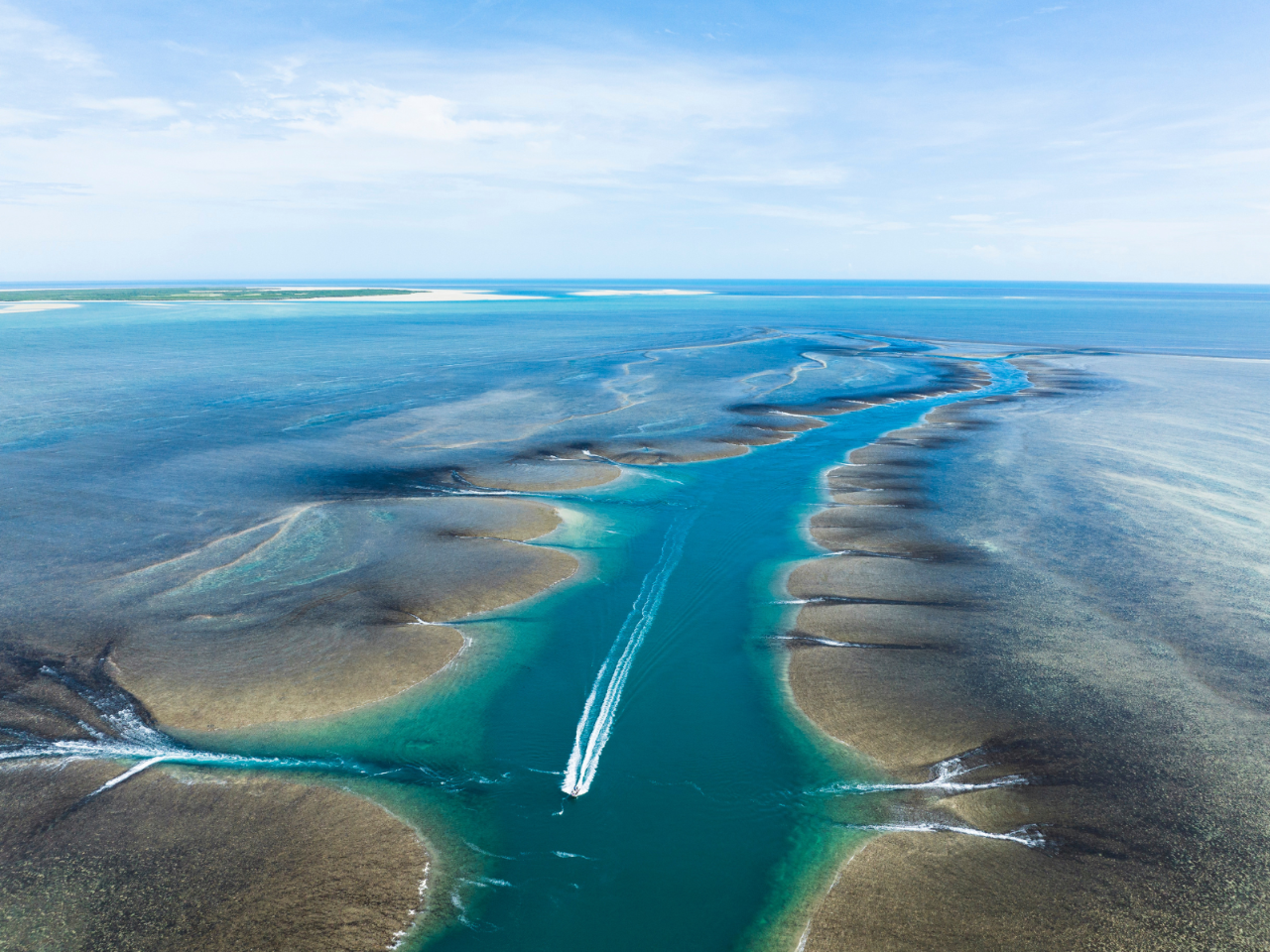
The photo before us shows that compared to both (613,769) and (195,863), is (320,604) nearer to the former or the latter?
(195,863)

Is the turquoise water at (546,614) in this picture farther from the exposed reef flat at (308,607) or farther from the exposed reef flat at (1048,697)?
the exposed reef flat at (1048,697)

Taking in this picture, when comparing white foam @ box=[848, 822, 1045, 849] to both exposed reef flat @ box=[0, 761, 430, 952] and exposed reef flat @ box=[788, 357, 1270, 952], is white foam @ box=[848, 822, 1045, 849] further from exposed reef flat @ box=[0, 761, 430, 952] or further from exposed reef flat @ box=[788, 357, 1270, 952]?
exposed reef flat @ box=[0, 761, 430, 952]

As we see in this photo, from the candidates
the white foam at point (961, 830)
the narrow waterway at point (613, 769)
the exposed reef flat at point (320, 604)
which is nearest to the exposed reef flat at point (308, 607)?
the exposed reef flat at point (320, 604)

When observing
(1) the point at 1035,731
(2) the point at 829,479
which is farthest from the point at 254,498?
(1) the point at 1035,731

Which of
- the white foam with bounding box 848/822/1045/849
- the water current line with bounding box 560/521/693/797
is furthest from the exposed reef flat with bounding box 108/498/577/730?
the white foam with bounding box 848/822/1045/849

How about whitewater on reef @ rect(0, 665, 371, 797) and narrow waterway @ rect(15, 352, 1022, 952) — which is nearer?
narrow waterway @ rect(15, 352, 1022, 952)

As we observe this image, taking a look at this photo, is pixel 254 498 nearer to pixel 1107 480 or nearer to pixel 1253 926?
pixel 1253 926
